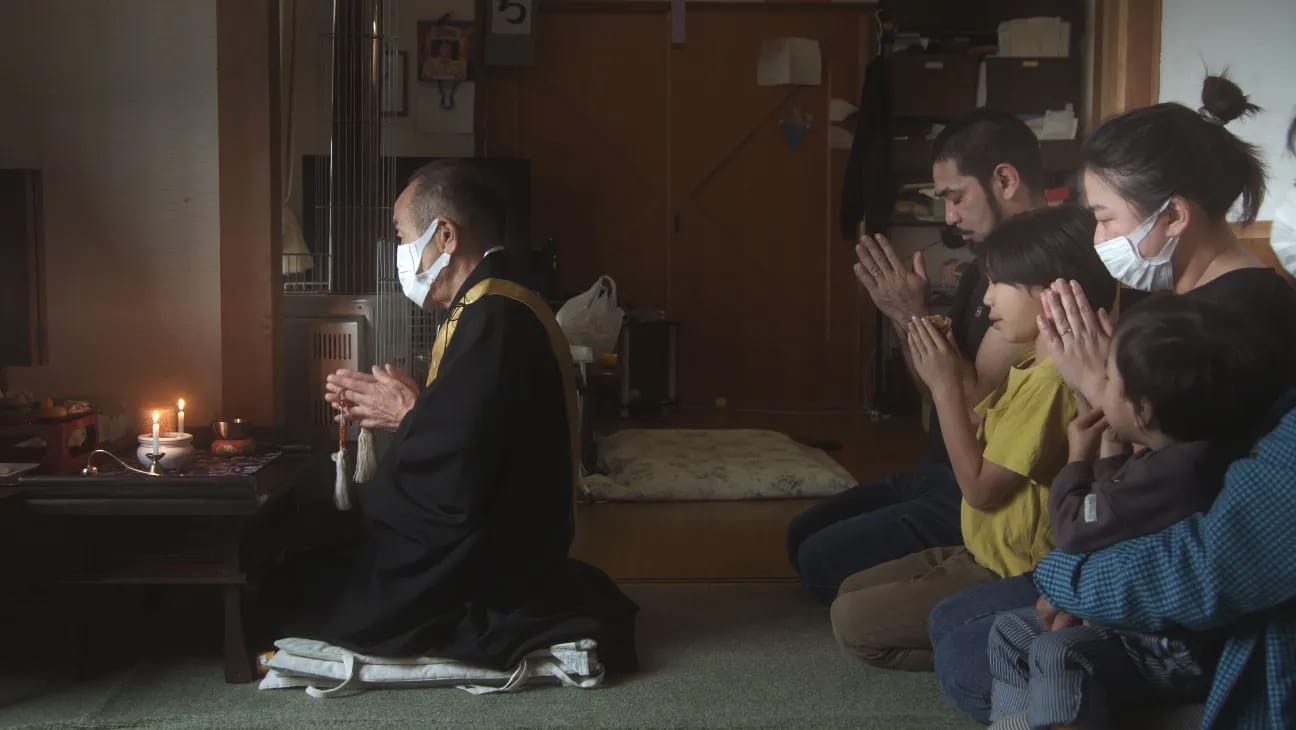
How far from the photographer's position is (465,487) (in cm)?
219

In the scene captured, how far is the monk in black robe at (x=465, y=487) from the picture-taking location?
7.29ft

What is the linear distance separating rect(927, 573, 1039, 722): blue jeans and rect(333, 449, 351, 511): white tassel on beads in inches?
49.2

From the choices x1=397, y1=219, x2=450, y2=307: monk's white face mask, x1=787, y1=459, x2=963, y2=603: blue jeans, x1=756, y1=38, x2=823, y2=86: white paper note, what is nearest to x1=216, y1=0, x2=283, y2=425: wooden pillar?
x1=397, y1=219, x2=450, y2=307: monk's white face mask

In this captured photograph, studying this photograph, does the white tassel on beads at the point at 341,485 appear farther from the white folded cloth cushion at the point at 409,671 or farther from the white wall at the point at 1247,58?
the white wall at the point at 1247,58

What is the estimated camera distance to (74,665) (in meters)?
2.28

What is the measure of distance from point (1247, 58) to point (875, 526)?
1.46 metres

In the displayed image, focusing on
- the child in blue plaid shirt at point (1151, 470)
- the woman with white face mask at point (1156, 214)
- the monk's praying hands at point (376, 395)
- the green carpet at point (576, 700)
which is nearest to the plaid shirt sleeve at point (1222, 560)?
the child in blue plaid shirt at point (1151, 470)

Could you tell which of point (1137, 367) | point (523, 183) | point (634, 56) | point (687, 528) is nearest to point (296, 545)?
point (687, 528)

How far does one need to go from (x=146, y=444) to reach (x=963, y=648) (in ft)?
5.18

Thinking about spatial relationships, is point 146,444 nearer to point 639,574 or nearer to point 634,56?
point 639,574

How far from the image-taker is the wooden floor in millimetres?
3154

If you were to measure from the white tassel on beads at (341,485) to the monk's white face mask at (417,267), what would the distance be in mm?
389

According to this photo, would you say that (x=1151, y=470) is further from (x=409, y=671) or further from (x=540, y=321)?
(x=409, y=671)

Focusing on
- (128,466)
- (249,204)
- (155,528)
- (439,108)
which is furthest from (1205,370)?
(439,108)
